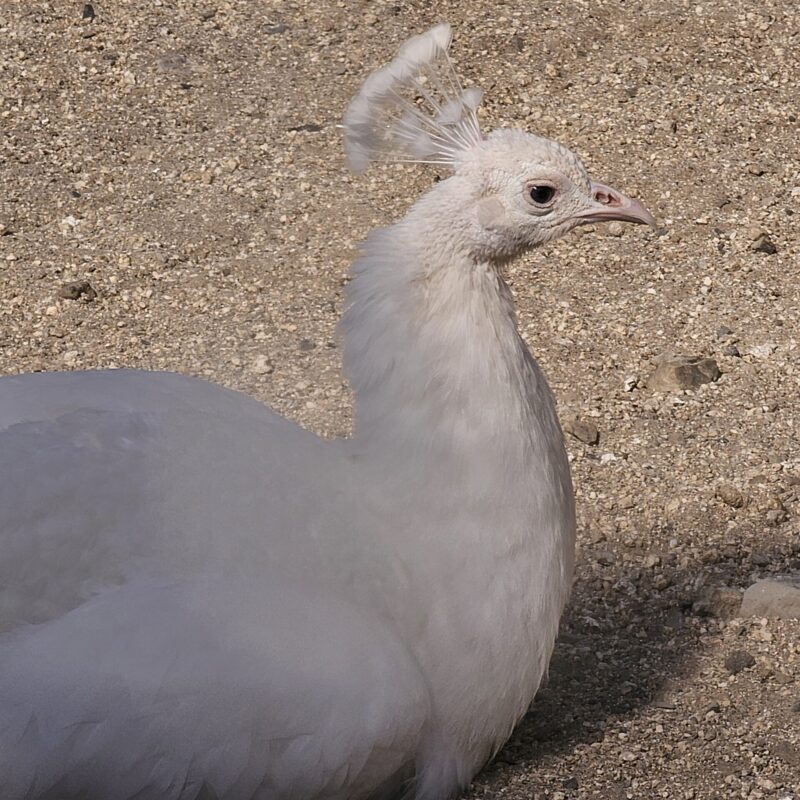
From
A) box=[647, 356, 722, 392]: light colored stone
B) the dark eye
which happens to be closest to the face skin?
the dark eye

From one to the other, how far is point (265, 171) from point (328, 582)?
294 cm

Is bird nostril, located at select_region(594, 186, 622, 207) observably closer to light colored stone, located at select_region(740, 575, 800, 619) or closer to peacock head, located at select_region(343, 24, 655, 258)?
peacock head, located at select_region(343, 24, 655, 258)

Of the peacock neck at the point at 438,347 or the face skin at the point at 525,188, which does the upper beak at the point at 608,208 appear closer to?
the face skin at the point at 525,188

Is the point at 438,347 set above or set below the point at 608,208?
below

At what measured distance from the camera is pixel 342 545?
111 inches

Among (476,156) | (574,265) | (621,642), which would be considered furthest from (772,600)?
(574,265)

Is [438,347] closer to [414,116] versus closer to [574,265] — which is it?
[414,116]

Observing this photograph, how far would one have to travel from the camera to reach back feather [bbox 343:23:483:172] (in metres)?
2.90

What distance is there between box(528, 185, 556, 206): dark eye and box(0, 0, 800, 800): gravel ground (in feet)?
3.96

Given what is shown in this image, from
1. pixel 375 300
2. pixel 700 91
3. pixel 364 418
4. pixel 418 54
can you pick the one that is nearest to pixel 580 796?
pixel 364 418

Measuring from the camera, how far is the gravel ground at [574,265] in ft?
11.0

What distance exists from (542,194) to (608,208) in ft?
0.67

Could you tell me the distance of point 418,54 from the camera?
117 inches

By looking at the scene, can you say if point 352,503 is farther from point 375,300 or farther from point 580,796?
point 580,796
